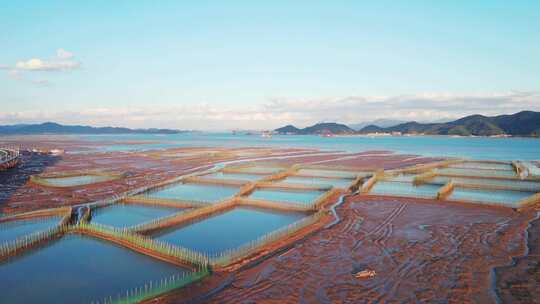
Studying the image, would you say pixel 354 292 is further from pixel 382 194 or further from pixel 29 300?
Result: pixel 382 194

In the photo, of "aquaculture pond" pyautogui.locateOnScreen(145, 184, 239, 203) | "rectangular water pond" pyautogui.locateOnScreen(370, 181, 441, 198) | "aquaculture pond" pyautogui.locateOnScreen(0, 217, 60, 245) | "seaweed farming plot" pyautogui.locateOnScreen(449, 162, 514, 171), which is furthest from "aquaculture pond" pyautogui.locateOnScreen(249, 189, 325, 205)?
"seaweed farming plot" pyautogui.locateOnScreen(449, 162, 514, 171)

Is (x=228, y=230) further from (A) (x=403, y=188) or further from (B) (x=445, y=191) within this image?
(A) (x=403, y=188)

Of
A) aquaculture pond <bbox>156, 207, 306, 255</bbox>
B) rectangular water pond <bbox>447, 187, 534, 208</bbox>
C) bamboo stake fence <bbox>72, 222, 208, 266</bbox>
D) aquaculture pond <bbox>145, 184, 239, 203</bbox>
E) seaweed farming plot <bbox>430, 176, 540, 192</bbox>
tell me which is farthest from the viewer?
seaweed farming plot <bbox>430, 176, 540, 192</bbox>

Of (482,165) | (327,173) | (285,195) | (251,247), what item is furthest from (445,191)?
(482,165)

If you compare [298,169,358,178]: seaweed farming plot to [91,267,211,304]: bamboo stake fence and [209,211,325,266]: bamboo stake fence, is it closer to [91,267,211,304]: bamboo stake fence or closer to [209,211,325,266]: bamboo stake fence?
[209,211,325,266]: bamboo stake fence

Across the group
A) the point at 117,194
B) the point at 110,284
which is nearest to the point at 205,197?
the point at 117,194

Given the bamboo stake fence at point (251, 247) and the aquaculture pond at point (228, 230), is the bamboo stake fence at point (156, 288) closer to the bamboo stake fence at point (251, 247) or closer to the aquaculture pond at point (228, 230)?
the bamboo stake fence at point (251, 247)
